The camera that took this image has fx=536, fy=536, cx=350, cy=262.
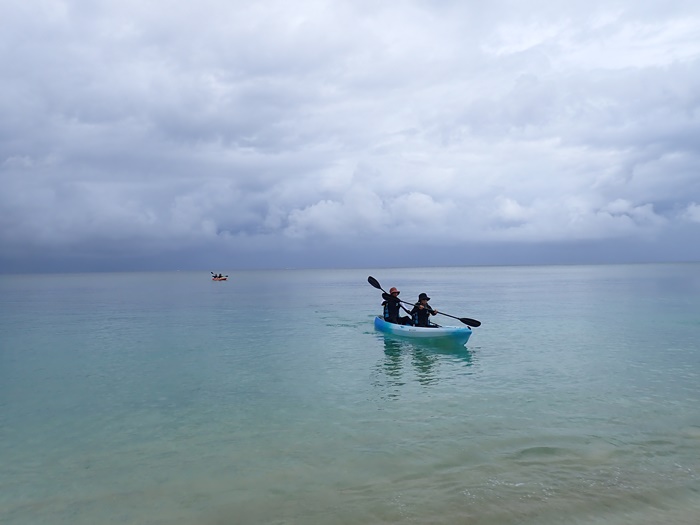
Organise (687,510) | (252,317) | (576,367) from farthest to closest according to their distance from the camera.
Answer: (252,317), (576,367), (687,510)

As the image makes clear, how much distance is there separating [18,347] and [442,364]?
21.5m

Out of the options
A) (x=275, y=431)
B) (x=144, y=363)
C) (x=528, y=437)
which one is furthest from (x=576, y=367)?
(x=144, y=363)

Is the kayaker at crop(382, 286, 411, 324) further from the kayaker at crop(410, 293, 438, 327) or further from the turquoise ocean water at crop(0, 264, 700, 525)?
the kayaker at crop(410, 293, 438, 327)

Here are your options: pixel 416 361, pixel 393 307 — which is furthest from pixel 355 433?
pixel 393 307

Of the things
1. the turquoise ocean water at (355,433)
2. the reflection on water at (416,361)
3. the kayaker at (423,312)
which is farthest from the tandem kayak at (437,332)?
the turquoise ocean water at (355,433)

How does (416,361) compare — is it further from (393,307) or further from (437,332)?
(393,307)

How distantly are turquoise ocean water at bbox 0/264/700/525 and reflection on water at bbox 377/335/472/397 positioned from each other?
123mm

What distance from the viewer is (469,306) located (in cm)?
4897

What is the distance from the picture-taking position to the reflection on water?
17.7 meters

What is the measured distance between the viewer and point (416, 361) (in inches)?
830

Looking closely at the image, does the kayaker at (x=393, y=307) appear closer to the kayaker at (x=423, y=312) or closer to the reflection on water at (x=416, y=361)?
the reflection on water at (x=416, y=361)

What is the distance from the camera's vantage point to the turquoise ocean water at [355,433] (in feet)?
27.1

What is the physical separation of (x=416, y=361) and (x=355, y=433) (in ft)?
30.7

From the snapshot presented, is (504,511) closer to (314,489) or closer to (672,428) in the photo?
(314,489)
